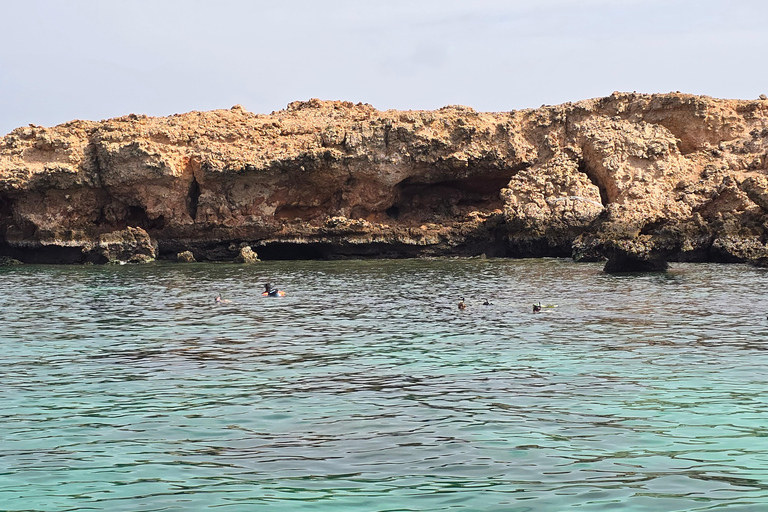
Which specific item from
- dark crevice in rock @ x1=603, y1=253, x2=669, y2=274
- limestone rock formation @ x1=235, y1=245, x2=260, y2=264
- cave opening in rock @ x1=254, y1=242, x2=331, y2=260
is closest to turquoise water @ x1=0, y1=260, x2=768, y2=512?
dark crevice in rock @ x1=603, y1=253, x2=669, y2=274

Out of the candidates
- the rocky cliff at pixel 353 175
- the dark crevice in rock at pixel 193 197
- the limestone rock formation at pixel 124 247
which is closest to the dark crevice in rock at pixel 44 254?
the rocky cliff at pixel 353 175

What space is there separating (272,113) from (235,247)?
1106 centimetres

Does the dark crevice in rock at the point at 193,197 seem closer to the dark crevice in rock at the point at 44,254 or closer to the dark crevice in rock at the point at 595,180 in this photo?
the dark crevice in rock at the point at 44,254

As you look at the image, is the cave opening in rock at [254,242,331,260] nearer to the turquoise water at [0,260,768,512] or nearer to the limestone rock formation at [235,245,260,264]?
the limestone rock formation at [235,245,260,264]

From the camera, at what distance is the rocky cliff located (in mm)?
43688

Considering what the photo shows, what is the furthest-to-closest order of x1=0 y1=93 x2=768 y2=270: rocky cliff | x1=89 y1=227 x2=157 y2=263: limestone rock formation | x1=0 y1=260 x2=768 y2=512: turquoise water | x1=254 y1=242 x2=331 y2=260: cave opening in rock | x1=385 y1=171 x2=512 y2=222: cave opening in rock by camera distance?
x1=385 y1=171 x2=512 y2=222: cave opening in rock, x1=254 y1=242 x2=331 y2=260: cave opening in rock, x1=89 y1=227 x2=157 y2=263: limestone rock formation, x1=0 y1=93 x2=768 y2=270: rocky cliff, x1=0 y1=260 x2=768 y2=512: turquoise water

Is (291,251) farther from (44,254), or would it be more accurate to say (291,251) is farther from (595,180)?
(595,180)

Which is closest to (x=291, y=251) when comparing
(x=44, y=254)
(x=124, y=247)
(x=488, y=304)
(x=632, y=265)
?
(x=124, y=247)

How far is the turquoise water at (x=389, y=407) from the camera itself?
741 centimetres

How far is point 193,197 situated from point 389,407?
39.3m

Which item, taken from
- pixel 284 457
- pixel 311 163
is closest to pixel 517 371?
pixel 284 457

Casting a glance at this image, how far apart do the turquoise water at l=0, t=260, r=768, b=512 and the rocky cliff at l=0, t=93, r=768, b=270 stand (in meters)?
22.3

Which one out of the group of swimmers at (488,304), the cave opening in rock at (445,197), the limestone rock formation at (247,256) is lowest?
the group of swimmers at (488,304)

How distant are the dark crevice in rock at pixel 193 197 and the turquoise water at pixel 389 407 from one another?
2521 cm
